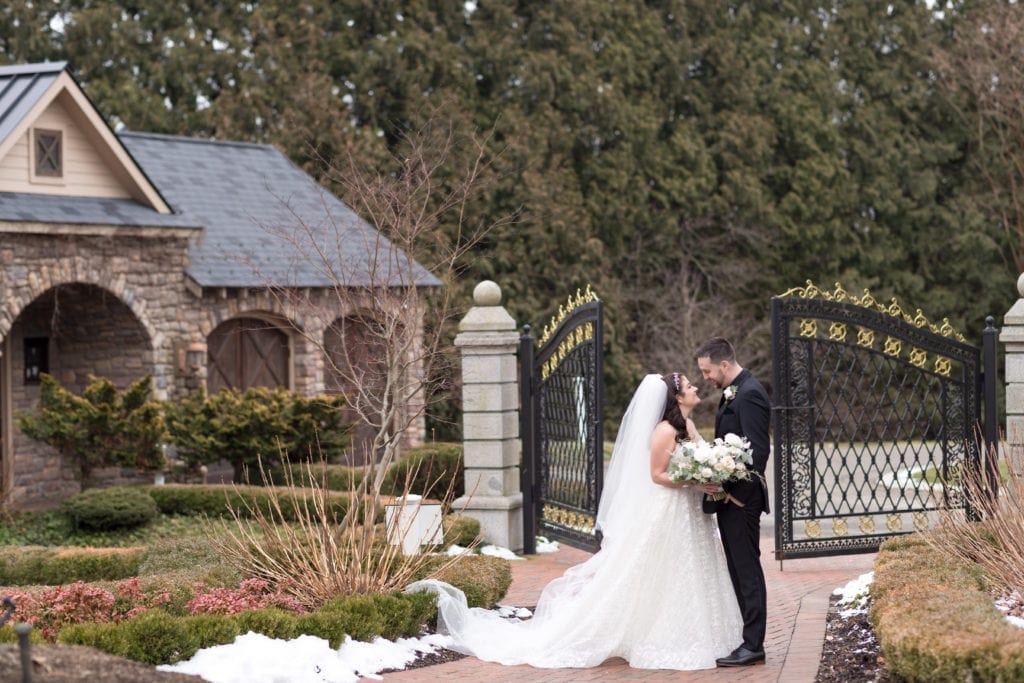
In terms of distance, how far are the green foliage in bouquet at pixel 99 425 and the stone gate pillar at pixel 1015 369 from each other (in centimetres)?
940

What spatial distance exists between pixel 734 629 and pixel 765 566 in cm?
384

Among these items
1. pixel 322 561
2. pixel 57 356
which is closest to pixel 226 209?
pixel 57 356

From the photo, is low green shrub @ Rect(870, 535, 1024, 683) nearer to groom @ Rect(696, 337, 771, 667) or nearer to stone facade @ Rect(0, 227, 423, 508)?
groom @ Rect(696, 337, 771, 667)

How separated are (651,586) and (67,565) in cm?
593

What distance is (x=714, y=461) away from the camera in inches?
309

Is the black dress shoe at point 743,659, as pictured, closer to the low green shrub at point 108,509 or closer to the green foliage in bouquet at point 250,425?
the low green shrub at point 108,509

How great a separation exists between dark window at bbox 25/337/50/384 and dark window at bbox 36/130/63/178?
9.01 feet

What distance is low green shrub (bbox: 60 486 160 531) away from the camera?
14.9 meters

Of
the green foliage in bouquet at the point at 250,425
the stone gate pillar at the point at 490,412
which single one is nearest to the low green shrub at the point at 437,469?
the stone gate pillar at the point at 490,412

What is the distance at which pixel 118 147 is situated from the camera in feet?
57.9

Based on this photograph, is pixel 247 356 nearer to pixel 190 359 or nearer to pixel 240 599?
pixel 190 359

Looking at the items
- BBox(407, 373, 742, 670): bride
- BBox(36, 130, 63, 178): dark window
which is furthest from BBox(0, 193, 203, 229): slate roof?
BBox(407, 373, 742, 670): bride

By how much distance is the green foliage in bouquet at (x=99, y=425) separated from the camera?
51.8 feet

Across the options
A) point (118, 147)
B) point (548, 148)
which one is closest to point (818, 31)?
point (548, 148)
